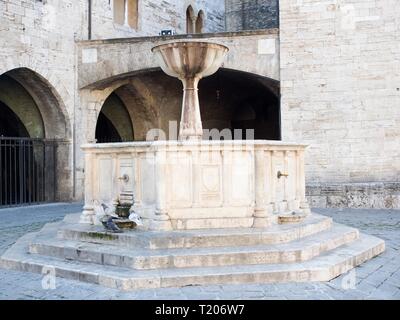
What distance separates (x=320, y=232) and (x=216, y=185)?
1474 millimetres

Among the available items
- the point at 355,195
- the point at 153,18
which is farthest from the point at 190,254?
the point at 153,18

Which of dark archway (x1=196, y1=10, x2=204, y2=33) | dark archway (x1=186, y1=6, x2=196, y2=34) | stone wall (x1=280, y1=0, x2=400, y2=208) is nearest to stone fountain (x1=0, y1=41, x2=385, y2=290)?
stone wall (x1=280, y1=0, x2=400, y2=208)

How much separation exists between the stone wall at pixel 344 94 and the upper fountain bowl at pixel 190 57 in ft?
18.7

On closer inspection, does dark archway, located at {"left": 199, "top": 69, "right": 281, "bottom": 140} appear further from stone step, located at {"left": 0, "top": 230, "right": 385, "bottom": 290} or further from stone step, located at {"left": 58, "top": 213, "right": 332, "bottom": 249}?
stone step, located at {"left": 0, "top": 230, "right": 385, "bottom": 290}

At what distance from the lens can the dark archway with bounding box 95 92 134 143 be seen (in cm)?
1730

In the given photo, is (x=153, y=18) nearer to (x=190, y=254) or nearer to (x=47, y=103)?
(x=47, y=103)

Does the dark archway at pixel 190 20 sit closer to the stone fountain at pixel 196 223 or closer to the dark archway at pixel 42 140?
the dark archway at pixel 42 140

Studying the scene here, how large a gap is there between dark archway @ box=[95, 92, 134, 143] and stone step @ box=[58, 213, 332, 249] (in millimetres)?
11521

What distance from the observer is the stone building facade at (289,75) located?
1184cm

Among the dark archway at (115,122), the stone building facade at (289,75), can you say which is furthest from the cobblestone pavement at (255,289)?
the dark archway at (115,122)

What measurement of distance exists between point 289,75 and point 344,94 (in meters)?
1.34
